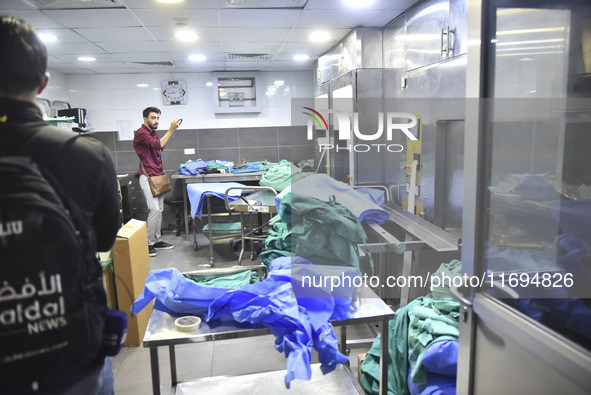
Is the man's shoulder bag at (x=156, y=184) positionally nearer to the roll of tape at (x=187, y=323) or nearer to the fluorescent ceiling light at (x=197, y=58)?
the fluorescent ceiling light at (x=197, y=58)

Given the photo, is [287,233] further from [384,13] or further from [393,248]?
[384,13]

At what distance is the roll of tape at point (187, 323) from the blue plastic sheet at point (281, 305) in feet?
0.14

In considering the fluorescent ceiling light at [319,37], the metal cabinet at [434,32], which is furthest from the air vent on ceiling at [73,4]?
the metal cabinet at [434,32]

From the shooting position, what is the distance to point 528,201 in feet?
4.94

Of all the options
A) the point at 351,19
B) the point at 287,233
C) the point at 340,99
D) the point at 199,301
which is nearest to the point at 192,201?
the point at 340,99

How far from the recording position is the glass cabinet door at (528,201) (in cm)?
111

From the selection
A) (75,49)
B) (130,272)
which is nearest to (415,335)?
(130,272)

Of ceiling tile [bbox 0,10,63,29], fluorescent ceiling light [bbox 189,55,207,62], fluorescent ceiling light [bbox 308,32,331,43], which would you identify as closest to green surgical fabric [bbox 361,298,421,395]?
fluorescent ceiling light [bbox 308,32,331,43]

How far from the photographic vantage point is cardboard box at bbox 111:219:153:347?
2621 mm

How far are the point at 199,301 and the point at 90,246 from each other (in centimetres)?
58

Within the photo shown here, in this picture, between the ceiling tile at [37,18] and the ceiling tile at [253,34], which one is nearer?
the ceiling tile at [37,18]

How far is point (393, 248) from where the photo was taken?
7.27 feet

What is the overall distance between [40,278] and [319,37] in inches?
148

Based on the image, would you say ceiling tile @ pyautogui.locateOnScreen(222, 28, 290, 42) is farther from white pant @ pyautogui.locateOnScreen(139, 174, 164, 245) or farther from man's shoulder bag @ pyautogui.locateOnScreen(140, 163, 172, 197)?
white pant @ pyautogui.locateOnScreen(139, 174, 164, 245)
